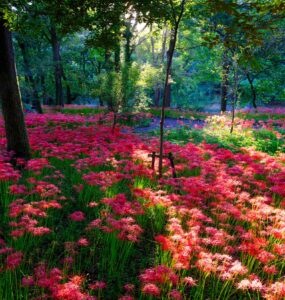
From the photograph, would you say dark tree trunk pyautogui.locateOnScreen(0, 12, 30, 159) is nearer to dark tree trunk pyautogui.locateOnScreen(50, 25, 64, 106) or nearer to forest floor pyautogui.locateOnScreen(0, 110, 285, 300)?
forest floor pyautogui.locateOnScreen(0, 110, 285, 300)

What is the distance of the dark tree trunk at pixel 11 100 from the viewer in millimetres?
7719

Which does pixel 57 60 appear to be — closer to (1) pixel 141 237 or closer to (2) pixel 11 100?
(2) pixel 11 100

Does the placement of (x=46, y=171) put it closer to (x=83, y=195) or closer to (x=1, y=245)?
(x=83, y=195)

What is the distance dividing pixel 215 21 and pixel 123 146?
19.1 metres

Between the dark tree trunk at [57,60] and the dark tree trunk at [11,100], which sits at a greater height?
the dark tree trunk at [57,60]

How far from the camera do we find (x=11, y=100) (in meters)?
8.03

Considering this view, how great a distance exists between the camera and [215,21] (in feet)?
78.2

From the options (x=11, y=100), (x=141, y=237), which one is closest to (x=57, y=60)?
(x=11, y=100)

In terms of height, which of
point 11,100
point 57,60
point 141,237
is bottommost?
point 141,237

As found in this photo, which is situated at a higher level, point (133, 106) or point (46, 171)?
point (133, 106)

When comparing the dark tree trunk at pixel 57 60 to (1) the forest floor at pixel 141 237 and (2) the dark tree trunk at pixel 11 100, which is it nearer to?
(2) the dark tree trunk at pixel 11 100

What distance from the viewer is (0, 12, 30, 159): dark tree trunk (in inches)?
304

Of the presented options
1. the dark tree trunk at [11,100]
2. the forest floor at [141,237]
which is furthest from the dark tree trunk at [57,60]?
the forest floor at [141,237]

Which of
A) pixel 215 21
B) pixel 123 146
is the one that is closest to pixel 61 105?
pixel 215 21
